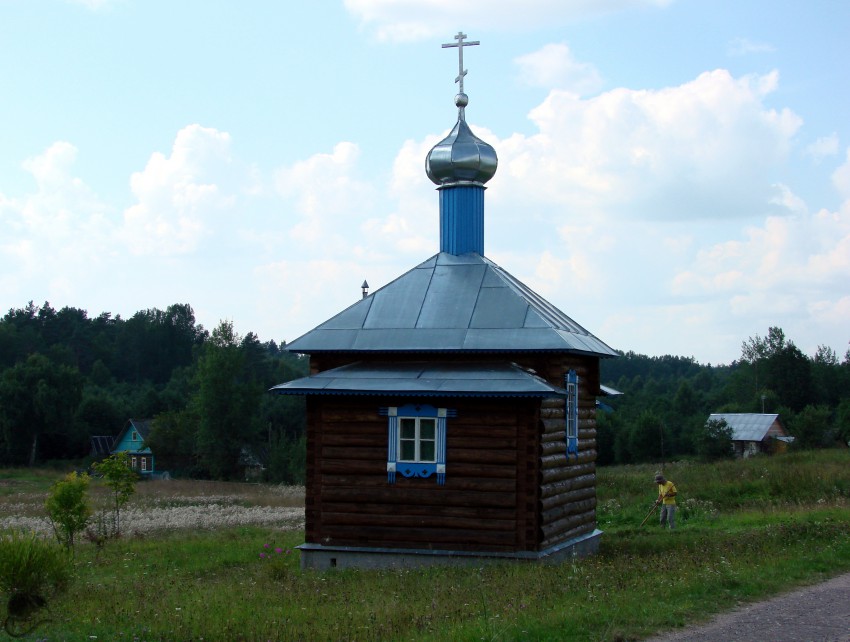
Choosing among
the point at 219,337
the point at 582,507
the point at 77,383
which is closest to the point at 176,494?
the point at 219,337

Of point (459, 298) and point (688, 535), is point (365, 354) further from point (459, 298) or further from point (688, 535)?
point (688, 535)

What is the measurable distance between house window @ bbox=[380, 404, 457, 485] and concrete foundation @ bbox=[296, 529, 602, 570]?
0.95 m

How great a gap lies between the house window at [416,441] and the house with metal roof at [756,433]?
4192 centimetres

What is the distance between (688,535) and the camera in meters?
15.7

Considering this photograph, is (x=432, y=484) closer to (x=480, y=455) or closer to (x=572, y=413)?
(x=480, y=455)

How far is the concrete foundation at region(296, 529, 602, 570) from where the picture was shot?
12.7 metres

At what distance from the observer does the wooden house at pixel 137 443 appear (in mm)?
53125

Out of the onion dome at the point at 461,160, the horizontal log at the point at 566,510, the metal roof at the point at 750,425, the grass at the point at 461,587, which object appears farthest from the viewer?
the metal roof at the point at 750,425

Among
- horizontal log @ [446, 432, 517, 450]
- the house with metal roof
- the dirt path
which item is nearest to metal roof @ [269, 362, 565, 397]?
horizontal log @ [446, 432, 517, 450]

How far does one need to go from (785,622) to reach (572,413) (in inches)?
231

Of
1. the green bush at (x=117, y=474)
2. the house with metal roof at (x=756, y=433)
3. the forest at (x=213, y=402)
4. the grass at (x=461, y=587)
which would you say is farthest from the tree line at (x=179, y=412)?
the grass at (x=461, y=587)

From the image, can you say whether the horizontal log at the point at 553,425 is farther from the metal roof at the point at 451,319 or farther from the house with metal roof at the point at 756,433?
the house with metal roof at the point at 756,433

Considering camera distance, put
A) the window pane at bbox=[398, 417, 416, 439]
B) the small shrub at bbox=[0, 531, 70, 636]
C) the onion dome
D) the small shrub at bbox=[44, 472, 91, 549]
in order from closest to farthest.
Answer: the small shrub at bbox=[0, 531, 70, 636], the window pane at bbox=[398, 417, 416, 439], the onion dome, the small shrub at bbox=[44, 472, 91, 549]

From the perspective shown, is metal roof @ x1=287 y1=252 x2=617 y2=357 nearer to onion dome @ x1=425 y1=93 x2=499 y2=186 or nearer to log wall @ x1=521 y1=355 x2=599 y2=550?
log wall @ x1=521 y1=355 x2=599 y2=550
